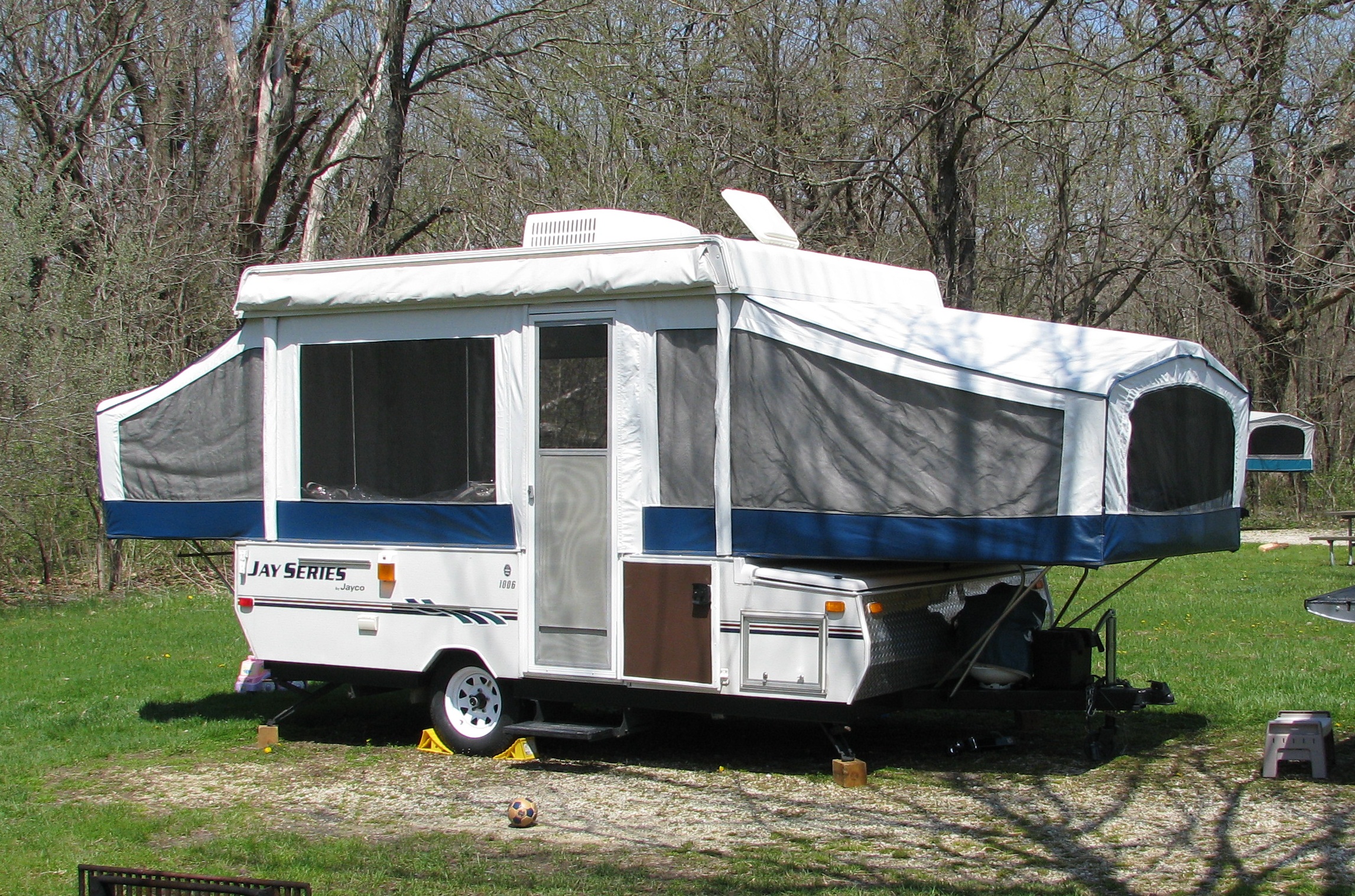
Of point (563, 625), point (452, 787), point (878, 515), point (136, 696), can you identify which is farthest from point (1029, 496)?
point (136, 696)

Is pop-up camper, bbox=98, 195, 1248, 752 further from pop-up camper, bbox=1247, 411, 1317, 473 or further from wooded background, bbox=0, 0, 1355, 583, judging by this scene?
pop-up camper, bbox=1247, 411, 1317, 473

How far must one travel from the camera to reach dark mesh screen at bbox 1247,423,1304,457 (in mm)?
25031

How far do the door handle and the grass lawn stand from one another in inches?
39.1

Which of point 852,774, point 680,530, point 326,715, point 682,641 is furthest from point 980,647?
point 326,715

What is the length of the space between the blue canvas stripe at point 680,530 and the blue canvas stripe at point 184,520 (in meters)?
2.89

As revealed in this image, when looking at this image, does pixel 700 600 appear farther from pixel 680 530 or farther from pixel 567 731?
pixel 567 731

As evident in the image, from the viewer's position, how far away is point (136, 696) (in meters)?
11.2

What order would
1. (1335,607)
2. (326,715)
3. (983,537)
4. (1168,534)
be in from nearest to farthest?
1. (1335,607)
2. (983,537)
3. (1168,534)
4. (326,715)

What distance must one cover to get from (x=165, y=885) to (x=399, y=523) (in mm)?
4670

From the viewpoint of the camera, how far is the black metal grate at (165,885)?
4.39 meters

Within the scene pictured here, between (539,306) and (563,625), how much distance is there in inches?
75.7

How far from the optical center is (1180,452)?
304 inches

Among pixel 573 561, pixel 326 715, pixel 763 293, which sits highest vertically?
pixel 763 293

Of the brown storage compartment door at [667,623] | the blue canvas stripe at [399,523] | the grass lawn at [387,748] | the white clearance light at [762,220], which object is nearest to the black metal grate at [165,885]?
the grass lawn at [387,748]
